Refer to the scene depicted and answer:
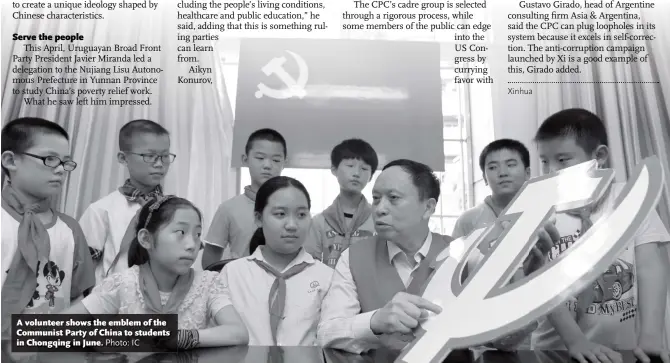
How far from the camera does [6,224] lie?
125 cm

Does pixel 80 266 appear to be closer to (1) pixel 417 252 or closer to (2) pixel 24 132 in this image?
(2) pixel 24 132

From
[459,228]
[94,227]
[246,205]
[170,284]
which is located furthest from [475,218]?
[94,227]

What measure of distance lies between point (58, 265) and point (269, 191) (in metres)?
0.54

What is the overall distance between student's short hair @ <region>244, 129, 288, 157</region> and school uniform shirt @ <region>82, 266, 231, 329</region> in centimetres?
38

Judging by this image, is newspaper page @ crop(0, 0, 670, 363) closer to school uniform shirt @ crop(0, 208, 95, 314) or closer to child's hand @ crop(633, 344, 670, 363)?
school uniform shirt @ crop(0, 208, 95, 314)

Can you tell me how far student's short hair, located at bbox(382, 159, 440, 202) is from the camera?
3.88 feet

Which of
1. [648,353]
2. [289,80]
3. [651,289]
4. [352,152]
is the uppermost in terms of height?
[289,80]

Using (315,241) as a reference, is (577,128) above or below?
above

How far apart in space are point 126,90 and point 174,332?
657mm

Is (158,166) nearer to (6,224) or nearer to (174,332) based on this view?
(6,224)

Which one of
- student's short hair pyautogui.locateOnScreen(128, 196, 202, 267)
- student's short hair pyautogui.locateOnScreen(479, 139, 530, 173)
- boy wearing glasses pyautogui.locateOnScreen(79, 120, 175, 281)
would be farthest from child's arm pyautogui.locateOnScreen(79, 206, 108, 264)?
student's short hair pyautogui.locateOnScreen(479, 139, 530, 173)

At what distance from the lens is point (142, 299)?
113 cm

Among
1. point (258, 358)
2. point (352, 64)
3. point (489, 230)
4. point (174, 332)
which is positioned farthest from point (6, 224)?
point (489, 230)

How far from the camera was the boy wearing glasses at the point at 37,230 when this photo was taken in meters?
1.22
